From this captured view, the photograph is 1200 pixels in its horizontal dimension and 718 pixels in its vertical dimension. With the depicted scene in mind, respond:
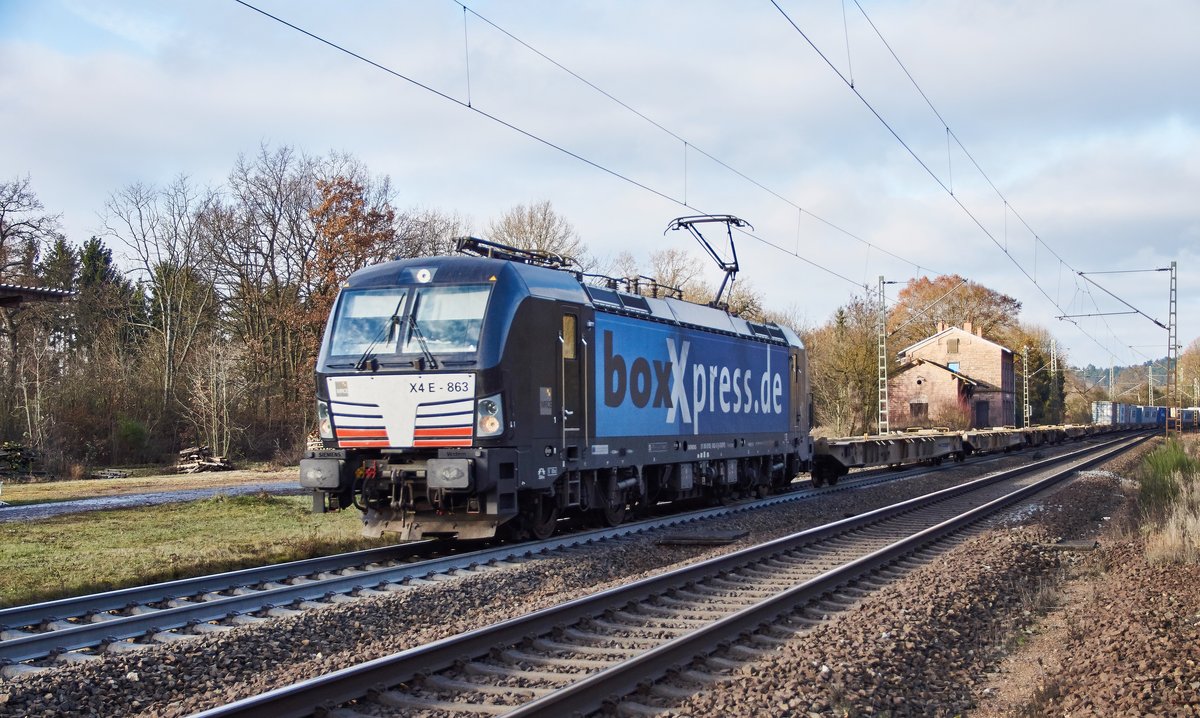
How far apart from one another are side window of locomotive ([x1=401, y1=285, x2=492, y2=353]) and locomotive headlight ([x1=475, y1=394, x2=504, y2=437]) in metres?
0.66

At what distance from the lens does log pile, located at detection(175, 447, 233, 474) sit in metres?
31.8

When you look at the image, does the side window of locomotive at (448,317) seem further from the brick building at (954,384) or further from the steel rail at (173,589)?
the brick building at (954,384)

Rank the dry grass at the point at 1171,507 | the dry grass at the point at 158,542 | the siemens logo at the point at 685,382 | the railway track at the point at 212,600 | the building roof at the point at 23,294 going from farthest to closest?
the building roof at the point at 23,294 → the siemens logo at the point at 685,382 → the dry grass at the point at 1171,507 → the dry grass at the point at 158,542 → the railway track at the point at 212,600

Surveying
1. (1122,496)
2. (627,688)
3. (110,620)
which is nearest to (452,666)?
(627,688)

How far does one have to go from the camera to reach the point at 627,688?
627 cm

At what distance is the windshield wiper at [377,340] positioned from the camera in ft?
40.4

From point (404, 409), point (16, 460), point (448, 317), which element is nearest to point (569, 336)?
point (448, 317)

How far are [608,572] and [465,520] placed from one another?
2.07 m

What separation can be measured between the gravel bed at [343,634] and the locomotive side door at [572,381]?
150cm

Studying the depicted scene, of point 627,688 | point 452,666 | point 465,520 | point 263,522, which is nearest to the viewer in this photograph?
point 627,688

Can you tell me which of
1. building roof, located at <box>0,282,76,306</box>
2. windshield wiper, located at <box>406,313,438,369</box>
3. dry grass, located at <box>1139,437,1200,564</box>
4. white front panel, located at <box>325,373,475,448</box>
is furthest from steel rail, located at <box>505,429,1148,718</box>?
building roof, located at <box>0,282,76,306</box>

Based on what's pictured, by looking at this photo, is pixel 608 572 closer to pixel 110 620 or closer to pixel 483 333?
pixel 483 333

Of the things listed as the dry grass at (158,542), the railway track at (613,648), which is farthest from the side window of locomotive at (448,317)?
the railway track at (613,648)

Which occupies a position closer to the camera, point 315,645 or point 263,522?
point 315,645
